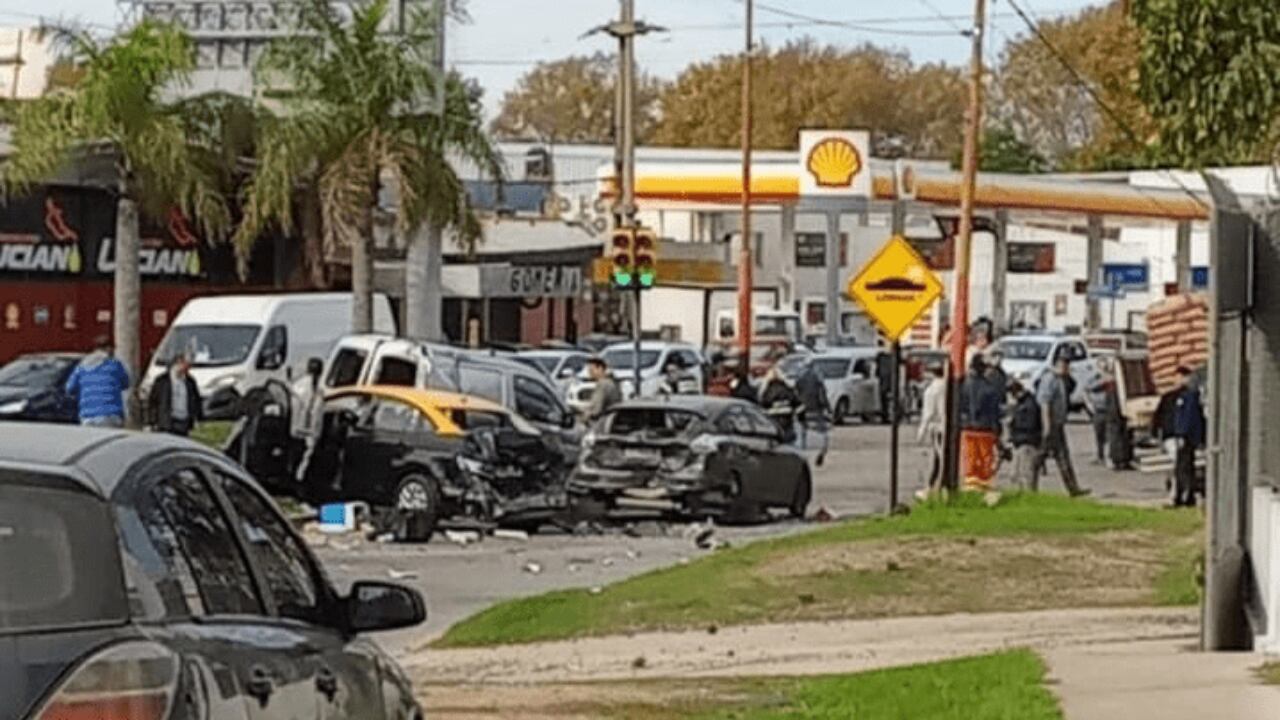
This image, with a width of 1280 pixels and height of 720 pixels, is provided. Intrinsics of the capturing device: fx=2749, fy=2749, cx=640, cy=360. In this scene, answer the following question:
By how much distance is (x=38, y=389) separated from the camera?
37.6 metres

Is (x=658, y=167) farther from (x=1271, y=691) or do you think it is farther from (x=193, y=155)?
(x=1271, y=691)

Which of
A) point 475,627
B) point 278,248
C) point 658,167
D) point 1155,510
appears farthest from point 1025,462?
point 658,167

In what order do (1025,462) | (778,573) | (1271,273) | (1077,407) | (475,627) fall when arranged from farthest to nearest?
(1077,407) → (1025,462) → (778,573) → (475,627) → (1271,273)

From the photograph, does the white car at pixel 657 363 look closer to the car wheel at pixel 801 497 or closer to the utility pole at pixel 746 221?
the utility pole at pixel 746 221

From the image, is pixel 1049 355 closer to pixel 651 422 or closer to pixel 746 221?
pixel 746 221

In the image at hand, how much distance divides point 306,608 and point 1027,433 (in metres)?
26.5

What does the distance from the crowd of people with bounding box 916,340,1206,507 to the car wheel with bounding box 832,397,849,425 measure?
1713 cm

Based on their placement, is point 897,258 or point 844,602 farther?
point 897,258

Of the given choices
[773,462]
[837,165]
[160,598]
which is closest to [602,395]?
[773,462]

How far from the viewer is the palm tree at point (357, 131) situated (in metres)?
37.7

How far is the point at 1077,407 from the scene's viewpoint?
57.3m

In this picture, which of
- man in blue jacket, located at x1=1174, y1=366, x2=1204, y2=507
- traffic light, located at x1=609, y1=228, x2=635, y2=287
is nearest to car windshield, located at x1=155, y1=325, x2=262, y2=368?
traffic light, located at x1=609, y1=228, x2=635, y2=287

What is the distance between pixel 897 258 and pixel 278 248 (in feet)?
104

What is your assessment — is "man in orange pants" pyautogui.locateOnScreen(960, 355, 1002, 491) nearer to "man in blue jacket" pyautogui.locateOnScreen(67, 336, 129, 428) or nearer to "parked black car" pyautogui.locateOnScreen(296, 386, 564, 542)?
"parked black car" pyautogui.locateOnScreen(296, 386, 564, 542)
